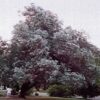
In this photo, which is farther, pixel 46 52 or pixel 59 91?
pixel 59 91

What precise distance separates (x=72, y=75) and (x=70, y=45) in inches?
93.5

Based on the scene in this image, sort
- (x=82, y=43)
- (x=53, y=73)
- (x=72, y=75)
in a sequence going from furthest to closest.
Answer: (x=82, y=43) → (x=72, y=75) → (x=53, y=73)

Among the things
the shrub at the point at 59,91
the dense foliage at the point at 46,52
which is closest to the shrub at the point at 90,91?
the shrub at the point at 59,91

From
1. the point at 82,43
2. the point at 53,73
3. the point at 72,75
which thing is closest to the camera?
the point at 53,73

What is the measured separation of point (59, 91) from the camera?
39.4 meters

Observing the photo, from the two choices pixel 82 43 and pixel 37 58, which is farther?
pixel 82 43

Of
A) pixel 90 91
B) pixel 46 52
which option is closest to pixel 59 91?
pixel 90 91

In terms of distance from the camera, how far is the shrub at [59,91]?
3767 centimetres

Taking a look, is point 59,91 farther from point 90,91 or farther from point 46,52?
point 46,52

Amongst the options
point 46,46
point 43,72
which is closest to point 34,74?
→ point 43,72

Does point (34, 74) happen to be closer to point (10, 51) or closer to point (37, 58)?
point (37, 58)

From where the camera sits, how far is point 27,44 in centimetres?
2508

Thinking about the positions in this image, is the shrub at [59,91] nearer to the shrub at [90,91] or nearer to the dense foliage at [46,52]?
the shrub at [90,91]

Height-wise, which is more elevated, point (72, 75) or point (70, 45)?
point (70, 45)
